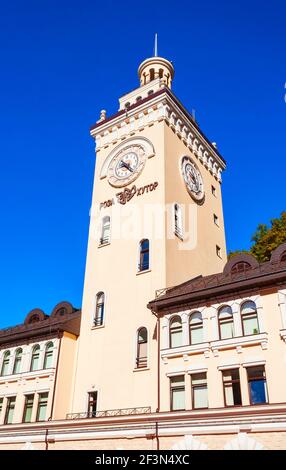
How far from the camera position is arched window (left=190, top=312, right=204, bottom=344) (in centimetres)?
2627

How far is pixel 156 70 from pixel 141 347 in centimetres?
3166

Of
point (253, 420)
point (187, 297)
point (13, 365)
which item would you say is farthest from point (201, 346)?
point (13, 365)

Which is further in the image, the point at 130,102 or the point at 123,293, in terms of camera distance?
the point at 130,102

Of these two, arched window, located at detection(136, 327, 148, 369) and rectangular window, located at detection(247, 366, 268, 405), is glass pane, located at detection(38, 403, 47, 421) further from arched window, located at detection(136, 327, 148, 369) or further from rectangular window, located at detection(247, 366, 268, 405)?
rectangular window, located at detection(247, 366, 268, 405)

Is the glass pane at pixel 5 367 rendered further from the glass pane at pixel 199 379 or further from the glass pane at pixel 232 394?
the glass pane at pixel 232 394

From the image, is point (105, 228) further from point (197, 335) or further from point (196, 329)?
point (197, 335)

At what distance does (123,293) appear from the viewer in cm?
3234

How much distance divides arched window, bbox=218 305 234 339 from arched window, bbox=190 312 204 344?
1.22m

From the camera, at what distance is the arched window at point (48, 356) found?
32.4 meters

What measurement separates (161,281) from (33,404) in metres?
12.5

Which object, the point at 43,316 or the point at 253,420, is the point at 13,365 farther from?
the point at 253,420

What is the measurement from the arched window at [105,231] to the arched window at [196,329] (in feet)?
38.7
